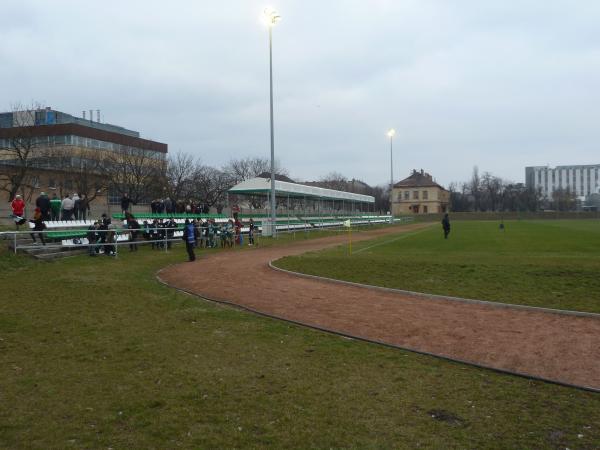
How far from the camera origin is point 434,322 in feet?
32.1

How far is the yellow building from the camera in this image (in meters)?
121

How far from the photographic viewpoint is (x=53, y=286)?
12117 mm

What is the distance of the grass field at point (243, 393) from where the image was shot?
4738 millimetres

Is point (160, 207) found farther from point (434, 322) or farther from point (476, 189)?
point (476, 189)

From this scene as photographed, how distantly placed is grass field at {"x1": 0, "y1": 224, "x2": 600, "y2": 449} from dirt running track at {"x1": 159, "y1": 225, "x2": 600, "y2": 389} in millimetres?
710

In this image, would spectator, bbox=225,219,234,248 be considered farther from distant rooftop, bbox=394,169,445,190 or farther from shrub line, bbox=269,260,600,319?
distant rooftop, bbox=394,169,445,190

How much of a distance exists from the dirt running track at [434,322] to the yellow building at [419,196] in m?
109

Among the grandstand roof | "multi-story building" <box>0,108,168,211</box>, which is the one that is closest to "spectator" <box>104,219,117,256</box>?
"multi-story building" <box>0,108,168,211</box>

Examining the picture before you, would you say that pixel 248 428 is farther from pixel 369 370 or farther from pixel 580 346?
pixel 580 346

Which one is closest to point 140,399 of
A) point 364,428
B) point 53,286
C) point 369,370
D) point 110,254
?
point 364,428

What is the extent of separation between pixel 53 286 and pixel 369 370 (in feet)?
28.5

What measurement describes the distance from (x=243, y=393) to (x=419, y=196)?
12129 cm

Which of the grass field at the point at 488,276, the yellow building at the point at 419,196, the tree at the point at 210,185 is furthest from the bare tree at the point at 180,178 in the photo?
the yellow building at the point at 419,196

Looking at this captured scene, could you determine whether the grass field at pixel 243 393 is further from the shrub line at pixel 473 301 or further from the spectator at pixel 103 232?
the spectator at pixel 103 232
